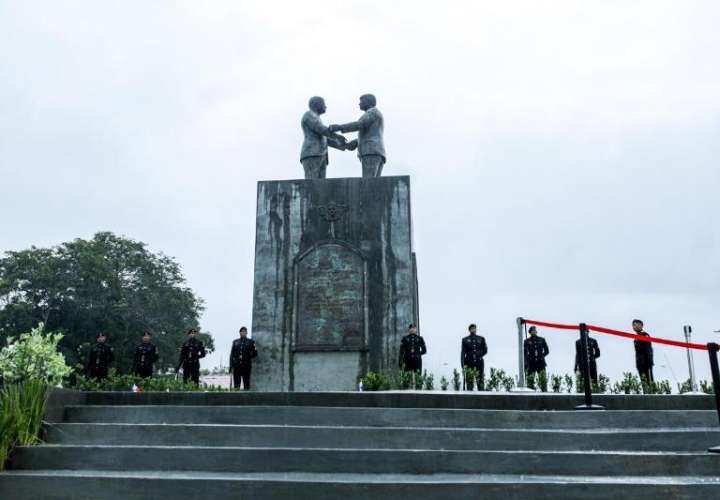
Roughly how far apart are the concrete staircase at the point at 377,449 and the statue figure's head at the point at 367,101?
338 inches

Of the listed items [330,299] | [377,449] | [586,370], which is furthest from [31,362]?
[330,299]

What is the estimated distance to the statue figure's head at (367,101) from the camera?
1454 cm

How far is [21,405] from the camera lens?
6309mm

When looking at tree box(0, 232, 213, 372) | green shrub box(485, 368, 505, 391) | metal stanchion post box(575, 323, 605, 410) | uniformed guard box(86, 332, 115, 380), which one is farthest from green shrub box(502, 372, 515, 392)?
tree box(0, 232, 213, 372)

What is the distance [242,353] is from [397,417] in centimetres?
Answer: 640

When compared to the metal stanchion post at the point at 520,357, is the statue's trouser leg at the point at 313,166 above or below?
above

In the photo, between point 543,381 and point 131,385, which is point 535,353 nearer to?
point 543,381

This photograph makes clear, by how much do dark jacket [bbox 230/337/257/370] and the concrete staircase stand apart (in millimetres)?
5155

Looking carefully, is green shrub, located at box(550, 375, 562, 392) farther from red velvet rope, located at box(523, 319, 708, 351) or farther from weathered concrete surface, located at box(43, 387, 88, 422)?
weathered concrete surface, located at box(43, 387, 88, 422)

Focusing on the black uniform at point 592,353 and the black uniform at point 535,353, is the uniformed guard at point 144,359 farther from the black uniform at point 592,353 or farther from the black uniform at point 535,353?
the black uniform at point 592,353

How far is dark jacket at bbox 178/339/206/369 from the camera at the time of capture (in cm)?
1296

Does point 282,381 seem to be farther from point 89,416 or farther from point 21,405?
point 21,405

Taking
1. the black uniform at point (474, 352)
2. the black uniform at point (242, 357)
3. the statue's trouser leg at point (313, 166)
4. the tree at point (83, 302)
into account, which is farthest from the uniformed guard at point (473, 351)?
the tree at point (83, 302)

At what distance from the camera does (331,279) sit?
13.1 m
